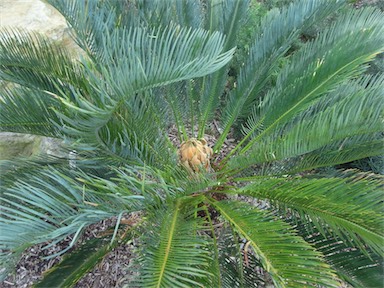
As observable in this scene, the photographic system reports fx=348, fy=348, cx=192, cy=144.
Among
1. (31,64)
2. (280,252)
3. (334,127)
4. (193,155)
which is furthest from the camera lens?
(193,155)

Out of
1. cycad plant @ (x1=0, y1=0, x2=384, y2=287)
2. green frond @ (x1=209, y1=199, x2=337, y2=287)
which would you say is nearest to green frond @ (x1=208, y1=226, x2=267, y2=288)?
cycad plant @ (x1=0, y1=0, x2=384, y2=287)

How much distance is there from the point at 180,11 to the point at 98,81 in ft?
4.07

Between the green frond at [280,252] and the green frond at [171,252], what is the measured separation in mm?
178

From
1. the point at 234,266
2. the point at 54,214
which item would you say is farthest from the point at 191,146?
the point at 54,214

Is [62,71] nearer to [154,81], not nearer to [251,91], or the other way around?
[154,81]

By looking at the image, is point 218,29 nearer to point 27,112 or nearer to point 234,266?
point 27,112

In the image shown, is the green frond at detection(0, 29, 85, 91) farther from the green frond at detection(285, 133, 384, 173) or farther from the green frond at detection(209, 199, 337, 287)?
the green frond at detection(285, 133, 384, 173)

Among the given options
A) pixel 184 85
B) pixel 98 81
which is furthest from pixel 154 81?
pixel 184 85

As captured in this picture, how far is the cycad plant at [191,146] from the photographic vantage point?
45.4 inches

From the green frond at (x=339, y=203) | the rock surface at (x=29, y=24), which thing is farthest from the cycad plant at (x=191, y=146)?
the rock surface at (x=29, y=24)

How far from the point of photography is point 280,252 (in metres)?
1.13

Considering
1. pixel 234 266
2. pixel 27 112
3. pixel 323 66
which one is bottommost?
pixel 234 266

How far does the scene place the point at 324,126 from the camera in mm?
1487

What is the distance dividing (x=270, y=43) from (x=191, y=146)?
761 mm
